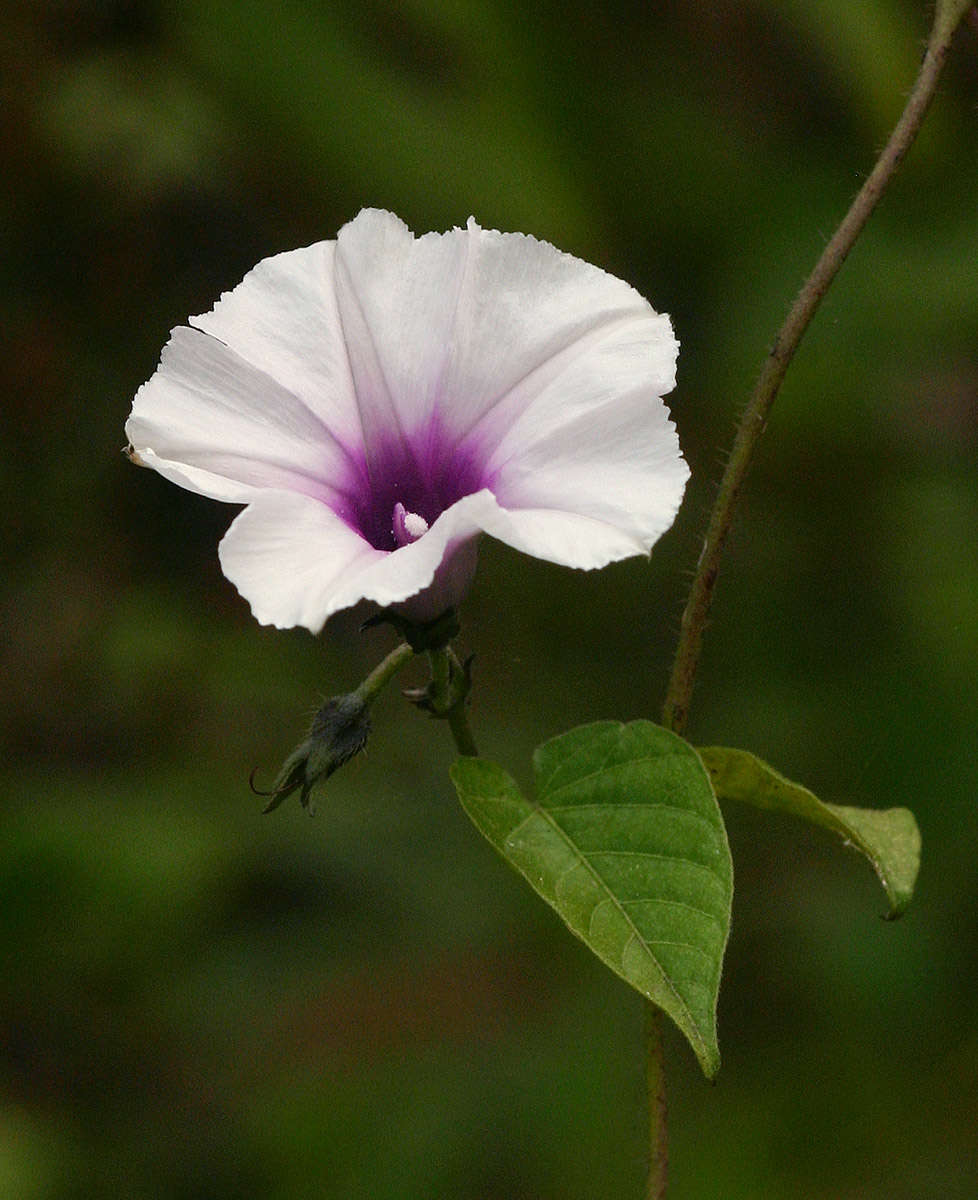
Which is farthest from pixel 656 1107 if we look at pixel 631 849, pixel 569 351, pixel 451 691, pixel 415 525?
pixel 569 351

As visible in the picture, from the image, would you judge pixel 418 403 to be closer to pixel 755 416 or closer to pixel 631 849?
pixel 755 416

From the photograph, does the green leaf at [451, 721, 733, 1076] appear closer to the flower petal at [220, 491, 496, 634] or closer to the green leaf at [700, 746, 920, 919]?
the green leaf at [700, 746, 920, 919]

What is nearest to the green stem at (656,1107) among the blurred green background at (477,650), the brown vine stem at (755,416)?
the brown vine stem at (755,416)

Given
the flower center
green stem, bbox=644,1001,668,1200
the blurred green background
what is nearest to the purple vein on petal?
the flower center

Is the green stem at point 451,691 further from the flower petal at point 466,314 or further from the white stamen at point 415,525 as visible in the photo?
the flower petal at point 466,314

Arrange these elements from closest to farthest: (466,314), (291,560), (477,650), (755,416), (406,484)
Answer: (291,560) → (755,416) → (466,314) → (406,484) → (477,650)
